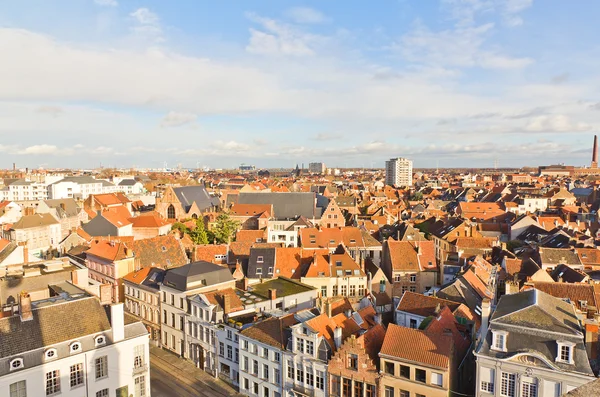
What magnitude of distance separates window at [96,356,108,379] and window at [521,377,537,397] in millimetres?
28736

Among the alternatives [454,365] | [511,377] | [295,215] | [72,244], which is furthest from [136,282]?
[295,215]

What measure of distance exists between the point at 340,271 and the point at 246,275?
39.3 feet

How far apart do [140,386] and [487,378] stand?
1025 inches

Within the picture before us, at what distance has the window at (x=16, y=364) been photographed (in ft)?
90.6

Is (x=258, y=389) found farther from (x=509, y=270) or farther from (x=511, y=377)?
(x=509, y=270)

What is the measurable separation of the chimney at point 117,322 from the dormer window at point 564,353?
30.0m

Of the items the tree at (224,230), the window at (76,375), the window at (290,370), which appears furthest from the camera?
the tree at (224,230)

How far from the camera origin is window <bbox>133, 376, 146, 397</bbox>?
113 ft

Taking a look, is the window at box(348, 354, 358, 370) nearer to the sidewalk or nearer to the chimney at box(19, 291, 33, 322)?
the sidewalk

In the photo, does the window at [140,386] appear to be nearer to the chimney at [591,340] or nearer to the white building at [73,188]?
the chimney at [591,340]

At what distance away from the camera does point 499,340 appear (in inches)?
1107

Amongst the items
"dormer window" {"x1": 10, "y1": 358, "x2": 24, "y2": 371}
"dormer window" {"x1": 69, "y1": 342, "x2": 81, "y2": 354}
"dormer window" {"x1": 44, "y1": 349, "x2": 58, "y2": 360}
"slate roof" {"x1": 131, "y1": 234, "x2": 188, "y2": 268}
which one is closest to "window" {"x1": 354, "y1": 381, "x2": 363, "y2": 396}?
"dormer window" {"x1": 69, "y1": 342, "x2": 81, "y2": 354}

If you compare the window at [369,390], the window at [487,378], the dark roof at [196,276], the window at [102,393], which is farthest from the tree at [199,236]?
the window at [487,378]

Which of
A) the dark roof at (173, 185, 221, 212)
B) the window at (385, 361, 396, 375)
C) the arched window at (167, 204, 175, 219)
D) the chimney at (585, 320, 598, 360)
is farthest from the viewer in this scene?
the dark roof at (173, 185, 221, 212)
